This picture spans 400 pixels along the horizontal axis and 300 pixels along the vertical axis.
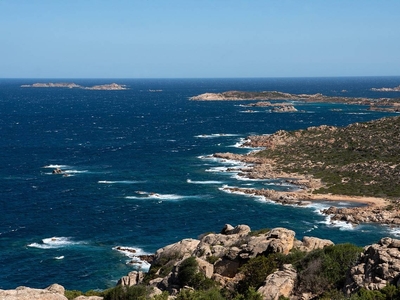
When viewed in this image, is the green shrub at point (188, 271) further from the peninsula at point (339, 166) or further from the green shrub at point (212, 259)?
the peninsula at point (339, 166)

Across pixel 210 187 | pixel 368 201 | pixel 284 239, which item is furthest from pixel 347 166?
pixel 284 239

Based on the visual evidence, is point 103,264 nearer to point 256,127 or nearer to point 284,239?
point 284,239

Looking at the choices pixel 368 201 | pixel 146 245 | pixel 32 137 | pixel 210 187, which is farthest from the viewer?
pixel 32 137

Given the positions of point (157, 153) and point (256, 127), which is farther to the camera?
point (256, 127)

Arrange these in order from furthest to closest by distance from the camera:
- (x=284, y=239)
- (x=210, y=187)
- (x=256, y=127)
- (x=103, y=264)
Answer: (x=256, y=127)
(x=210, y=187)
(x=103, y=264)
(x=284, y=239)

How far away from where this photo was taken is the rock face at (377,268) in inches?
1014

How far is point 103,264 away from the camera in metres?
56.2

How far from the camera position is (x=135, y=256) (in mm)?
58312

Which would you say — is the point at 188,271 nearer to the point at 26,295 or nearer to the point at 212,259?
the point at 212,259

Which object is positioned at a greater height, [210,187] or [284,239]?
[284,239]

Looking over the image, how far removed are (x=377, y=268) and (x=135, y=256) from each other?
36133 millimetres

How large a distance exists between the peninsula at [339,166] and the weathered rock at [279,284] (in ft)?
138

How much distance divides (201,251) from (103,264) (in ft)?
66.0

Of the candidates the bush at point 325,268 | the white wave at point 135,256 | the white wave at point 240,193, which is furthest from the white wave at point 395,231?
the bush at point 325,268
